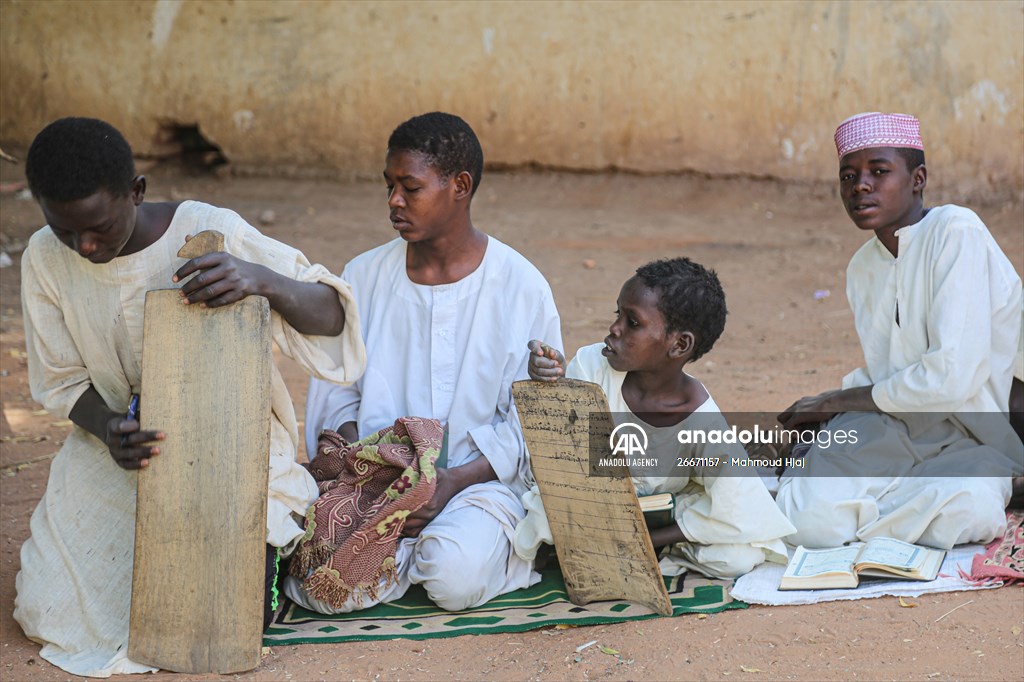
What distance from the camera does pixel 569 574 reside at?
3.62 m

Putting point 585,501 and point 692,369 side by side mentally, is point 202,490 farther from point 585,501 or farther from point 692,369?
point 692,369

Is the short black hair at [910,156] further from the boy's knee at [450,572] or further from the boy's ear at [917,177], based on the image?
the boy's knee at [450,572]

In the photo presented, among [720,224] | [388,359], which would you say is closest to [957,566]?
[388,359]

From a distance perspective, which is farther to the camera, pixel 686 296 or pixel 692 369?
pixel 692 369

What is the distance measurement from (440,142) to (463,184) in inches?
6.5

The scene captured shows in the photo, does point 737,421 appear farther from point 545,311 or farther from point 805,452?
point 545,311

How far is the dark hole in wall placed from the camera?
33.6ft

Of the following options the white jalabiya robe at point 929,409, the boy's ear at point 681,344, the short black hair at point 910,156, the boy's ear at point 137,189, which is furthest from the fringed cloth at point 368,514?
the short black hair at point 910,156

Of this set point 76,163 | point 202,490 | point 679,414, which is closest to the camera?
point 76,163

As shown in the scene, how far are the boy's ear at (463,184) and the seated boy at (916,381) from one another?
4.15 feet

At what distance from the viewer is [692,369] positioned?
245 inches

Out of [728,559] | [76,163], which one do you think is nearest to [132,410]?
[76,163]

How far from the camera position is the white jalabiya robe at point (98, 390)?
131 inches

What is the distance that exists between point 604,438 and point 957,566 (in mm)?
1246
